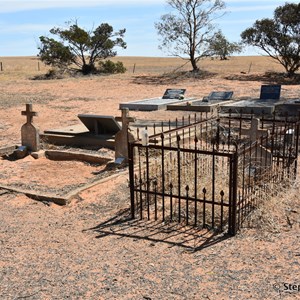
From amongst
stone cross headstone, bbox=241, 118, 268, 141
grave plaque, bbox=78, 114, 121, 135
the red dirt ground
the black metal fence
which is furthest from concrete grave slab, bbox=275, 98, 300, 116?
the red dirt ground

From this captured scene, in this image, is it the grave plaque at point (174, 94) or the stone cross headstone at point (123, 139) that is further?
the grave plaque at point (174, 94)

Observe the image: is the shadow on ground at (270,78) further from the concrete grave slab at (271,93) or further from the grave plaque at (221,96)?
the grave plaque at (221,96)

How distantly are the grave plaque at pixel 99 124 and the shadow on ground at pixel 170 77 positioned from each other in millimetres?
16788

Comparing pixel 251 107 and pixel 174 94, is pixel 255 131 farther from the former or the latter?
pixel 174 94

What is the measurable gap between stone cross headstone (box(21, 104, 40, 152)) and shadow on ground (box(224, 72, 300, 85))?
19.2 meters

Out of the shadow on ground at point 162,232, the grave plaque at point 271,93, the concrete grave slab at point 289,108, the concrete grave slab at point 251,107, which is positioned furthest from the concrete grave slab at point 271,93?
the shadow on ground at point 162,232

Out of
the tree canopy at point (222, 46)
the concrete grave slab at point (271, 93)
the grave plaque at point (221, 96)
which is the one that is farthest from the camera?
the tree canopy at point (222, 46)

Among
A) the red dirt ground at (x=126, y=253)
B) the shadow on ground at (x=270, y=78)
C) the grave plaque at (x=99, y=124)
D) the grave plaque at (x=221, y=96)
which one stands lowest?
the red dirt ground at (x=126, y=253)

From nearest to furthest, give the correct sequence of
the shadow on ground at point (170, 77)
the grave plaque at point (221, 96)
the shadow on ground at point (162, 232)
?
the shadow on ground at point (162, 232) < the grave plaque at point (221, 96) < the shadow on ground at point (170, 77)

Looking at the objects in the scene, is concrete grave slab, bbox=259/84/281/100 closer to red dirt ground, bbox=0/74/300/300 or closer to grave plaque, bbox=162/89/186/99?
grave plaque, bbox=162/89/186/99

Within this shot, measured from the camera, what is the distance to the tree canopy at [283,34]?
2800 cm

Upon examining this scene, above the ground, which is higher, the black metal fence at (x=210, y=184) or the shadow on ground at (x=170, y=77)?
the shadow on ground at (x=170, y=77)

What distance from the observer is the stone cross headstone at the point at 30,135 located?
8945 mm

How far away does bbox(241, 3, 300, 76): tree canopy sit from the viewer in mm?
28002
